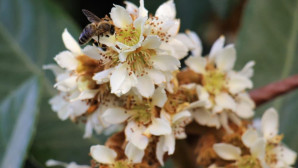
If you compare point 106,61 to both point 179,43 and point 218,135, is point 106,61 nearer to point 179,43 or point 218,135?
point 179,43

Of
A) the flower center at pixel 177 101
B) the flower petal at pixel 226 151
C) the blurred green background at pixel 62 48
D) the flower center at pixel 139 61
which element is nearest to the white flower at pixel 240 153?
the flower petal at pixel 226 151

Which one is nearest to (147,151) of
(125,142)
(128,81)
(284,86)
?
(125,142)

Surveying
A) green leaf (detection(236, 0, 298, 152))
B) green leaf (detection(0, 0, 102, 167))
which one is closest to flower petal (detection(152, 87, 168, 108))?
green leaf (detection(0, 0, 102, 167))

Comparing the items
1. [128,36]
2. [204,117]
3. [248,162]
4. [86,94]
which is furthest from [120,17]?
[248,162]

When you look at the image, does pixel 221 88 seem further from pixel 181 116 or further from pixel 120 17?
pixel 120 17

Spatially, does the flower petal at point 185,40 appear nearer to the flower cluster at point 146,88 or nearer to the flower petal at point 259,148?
the flower cluster at point 146,88
